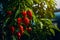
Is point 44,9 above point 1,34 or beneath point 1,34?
above

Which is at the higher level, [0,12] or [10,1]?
[10,1]

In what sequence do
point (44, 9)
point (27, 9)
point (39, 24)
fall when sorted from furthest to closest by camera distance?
point (44, 9)
point (39, 24)
point (27, 9)

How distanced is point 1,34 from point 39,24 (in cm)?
61

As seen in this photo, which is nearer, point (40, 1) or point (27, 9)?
point (27, 9)

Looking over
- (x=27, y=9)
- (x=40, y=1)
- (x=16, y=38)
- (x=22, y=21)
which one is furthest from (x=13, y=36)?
(x=40, y=1)

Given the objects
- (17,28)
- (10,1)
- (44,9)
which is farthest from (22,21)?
(44,9)

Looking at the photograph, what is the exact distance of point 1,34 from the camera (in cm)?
340

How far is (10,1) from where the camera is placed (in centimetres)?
328

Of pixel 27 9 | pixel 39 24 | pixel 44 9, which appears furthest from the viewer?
pixel 44 9

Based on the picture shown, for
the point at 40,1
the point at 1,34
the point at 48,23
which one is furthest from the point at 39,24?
the point at 1,34

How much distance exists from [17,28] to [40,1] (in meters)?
0.60

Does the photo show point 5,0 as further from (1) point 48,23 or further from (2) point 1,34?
(1) point 48,23

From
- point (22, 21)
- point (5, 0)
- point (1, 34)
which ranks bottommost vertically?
point (1, 34)

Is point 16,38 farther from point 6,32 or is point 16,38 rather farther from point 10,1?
point 10,1
